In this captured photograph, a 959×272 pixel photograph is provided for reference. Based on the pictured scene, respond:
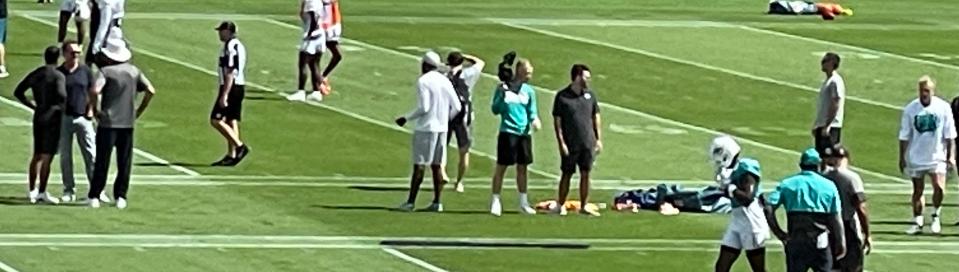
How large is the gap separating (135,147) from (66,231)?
6.95 meters

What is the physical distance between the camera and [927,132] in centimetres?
2562

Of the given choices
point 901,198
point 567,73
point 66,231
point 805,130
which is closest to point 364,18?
point 567,73

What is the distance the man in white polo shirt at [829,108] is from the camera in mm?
28094

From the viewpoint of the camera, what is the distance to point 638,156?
32.6 m

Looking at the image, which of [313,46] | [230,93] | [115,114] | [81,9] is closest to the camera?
[115,114]

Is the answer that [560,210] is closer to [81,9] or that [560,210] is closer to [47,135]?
[47,135]

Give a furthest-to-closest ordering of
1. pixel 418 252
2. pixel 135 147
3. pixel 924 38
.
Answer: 1. pixel 924 38
2. pixel 135 147
3. pixel 418 252

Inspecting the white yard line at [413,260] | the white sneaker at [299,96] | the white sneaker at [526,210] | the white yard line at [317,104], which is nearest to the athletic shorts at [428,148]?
the white sneaker at [526,210]

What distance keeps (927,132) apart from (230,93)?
8245 millimetres

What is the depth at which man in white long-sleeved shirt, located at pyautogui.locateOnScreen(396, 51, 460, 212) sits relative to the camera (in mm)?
26500

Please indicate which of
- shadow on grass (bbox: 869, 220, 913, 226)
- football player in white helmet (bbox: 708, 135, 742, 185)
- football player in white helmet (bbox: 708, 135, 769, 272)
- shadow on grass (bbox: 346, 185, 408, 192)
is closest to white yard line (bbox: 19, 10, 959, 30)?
shadow on grass (bbox: 346, 185, 408, 192)

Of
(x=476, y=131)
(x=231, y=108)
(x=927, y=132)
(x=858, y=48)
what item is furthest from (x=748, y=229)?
(x=858, y=48)

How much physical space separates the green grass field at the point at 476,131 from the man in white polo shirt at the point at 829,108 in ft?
2.84

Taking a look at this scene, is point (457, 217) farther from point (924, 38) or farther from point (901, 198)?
point (924, 38)
